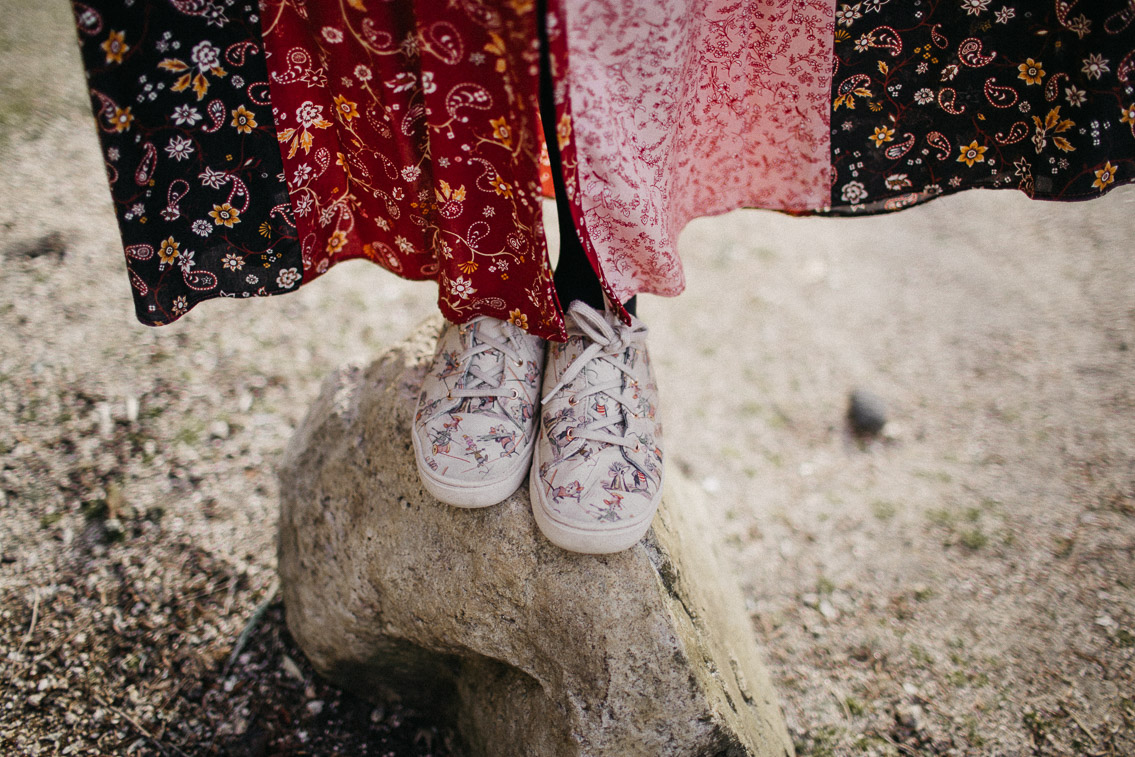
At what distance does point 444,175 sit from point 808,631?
5.35 feet

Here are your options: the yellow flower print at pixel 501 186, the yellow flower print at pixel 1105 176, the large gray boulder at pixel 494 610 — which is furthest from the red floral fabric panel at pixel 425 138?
the yellow flower print at pixel 1105 176

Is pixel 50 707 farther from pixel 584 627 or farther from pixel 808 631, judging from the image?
pixel 808 631

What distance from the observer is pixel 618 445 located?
1227 mm

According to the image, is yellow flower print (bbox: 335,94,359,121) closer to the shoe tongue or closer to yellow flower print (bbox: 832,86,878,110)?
the shoe tongue

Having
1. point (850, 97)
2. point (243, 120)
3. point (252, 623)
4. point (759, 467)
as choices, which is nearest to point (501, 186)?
point (243, 120)

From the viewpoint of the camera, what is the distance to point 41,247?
253 cm

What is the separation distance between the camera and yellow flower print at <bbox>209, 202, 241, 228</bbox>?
1143mm

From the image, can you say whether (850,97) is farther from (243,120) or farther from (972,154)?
(243,120)

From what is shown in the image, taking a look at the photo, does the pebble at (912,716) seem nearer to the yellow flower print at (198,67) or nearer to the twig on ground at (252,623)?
the twig on ground at (252,623)

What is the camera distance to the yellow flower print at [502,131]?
3.38 ft

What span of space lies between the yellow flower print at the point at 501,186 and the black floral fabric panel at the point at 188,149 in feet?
1.28

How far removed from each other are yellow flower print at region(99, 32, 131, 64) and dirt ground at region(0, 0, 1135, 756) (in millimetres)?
1358

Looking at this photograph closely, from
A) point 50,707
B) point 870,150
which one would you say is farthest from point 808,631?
point 50,707

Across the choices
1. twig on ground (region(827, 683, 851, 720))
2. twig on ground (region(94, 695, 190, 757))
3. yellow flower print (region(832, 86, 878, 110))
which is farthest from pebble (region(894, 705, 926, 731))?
twig on ground (region(94, 695, 190, 757))
